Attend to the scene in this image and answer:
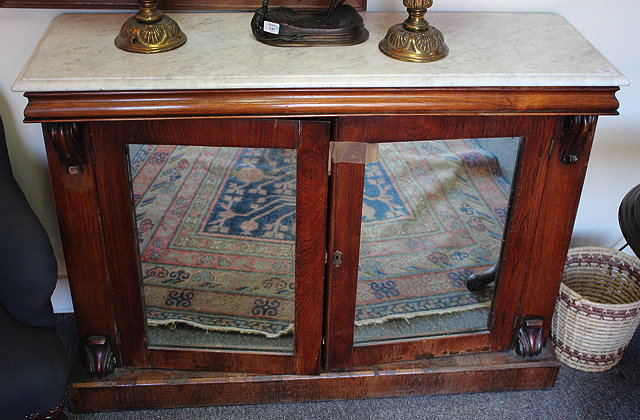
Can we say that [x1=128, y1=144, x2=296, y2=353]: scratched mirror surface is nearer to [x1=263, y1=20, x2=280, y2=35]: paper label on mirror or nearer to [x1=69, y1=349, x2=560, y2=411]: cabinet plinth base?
[x1=69, y1=349, x2=560, y2=411]: cabinet plinth base

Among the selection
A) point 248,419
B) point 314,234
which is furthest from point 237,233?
point 248,419

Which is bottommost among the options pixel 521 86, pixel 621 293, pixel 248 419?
pixel 248 419

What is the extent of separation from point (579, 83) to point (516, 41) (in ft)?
0.58

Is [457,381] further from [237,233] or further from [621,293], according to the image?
[237,233]

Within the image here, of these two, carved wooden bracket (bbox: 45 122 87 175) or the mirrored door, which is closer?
carved wooden bracket (bbox: 45 122 87 175)

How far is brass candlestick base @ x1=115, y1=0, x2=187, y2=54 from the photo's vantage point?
1.13 m

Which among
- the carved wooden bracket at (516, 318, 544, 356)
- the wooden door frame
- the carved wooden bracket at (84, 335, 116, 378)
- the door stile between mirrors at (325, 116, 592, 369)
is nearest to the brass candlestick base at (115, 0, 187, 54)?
the wooden door frame

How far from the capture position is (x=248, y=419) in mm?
1419

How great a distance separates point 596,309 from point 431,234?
0.44 meters

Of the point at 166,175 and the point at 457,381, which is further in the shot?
the point at 457,381

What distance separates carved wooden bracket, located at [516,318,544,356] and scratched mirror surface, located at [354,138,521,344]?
0.08 meters

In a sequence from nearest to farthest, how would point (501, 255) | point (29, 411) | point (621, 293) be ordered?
point (29, 411), point (501, 255), point (621, 293)

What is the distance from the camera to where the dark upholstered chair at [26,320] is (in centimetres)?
108

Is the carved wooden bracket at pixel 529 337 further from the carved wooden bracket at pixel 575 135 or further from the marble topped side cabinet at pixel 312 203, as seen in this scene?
the carved wooden bracket at pixel 575 135
